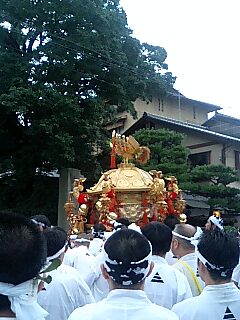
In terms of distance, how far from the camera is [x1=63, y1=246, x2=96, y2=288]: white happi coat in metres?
5.22

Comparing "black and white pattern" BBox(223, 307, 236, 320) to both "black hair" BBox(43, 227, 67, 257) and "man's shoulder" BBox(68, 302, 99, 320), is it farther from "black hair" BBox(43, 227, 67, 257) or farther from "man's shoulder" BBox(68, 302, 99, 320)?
"black hair" BBox(43, 227, 67, 257)

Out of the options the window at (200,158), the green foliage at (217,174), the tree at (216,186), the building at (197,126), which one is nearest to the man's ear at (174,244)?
the tree at (216,186)

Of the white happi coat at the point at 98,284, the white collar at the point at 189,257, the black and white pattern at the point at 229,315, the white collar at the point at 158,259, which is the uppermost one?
the white collar at the point at 158,259

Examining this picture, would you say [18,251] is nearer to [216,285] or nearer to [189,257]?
[216,285]

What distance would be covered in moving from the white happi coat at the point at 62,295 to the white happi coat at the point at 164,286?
1.77 ft

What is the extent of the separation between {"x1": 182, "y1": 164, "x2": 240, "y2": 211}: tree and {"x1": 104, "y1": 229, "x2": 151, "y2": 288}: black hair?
16343 millimetres

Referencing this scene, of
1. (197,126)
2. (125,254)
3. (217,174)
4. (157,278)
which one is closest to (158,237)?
(157,278)

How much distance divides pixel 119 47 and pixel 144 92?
256 centimetres

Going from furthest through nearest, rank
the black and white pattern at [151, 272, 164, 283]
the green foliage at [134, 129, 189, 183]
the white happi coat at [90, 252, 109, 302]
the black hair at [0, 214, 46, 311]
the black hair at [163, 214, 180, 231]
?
1. the green foliage at [134, 129, 189, 183]
2. the black hair at [163, 214, 180, 231]
3. the white happi coat at [90, 252, 109, 302]
4. the black and white pattern at [151, 272, 164, 283]
5. the black hair at [0, 214, 46, 311]

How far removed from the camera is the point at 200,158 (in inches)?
1013

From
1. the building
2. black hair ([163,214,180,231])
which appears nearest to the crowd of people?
black hair ([163,214,180,231])

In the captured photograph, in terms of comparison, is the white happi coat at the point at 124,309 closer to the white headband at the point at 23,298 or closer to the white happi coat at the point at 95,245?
the white headband at the point at 23,298

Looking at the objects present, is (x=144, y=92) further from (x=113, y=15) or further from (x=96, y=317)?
(x=96, y=317)

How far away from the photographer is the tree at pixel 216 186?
18.8 meters
